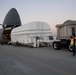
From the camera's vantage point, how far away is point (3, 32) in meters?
33.3

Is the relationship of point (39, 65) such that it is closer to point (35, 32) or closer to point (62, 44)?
point (62, 44)

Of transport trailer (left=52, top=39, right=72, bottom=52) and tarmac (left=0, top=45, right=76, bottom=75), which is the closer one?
tarmac (left=0, top=45, right=76, bottom=75)

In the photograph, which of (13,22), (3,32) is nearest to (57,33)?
(3,32)

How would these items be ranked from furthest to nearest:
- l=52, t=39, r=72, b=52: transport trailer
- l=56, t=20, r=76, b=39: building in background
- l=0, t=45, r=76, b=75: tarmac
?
l=52, t=39, r=72, b=52: transport trailer, l=56, t=20, r=76, b=39: building in background, l=0, t=45, r=76, b=75: tarmac

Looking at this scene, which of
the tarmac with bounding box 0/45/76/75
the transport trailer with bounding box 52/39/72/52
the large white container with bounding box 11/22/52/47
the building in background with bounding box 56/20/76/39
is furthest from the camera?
the large white container with bounding box 11/22/52/47

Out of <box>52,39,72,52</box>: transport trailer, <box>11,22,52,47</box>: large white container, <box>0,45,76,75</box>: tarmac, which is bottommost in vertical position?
<box>0,45,76,75</box>: tarmac

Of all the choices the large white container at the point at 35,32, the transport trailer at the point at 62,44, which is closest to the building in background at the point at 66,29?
the transport trailer at the point at 62,44

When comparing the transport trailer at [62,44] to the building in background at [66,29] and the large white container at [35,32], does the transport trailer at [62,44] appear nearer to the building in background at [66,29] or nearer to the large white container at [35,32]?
the building in background at [66,29]

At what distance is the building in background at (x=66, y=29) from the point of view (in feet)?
43.5

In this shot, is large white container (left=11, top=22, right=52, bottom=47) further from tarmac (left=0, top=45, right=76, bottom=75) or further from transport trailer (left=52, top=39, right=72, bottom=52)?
tarmac (left=0, top=45, right=76, bottom=75)

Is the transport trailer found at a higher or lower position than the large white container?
lower

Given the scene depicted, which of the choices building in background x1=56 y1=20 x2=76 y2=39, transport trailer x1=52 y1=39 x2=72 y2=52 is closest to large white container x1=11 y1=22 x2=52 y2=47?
transport trailer x1=52 y1=39 x2=72 y2=52

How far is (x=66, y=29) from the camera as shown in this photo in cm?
1388

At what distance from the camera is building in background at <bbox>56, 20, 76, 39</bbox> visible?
13252mm
